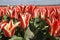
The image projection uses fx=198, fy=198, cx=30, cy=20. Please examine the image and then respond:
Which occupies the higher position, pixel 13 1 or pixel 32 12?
Result: pixel 32 12

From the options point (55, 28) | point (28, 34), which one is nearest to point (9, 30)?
point (28, 34)

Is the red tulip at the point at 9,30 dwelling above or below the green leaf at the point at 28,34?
above

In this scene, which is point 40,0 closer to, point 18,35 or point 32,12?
point 32,12

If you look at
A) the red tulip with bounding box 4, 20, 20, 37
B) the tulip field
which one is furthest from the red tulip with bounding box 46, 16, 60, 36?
the red tulip with bounding box 4, 20, 20, 37

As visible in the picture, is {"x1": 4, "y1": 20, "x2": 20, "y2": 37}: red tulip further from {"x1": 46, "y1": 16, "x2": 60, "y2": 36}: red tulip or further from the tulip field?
{"x1": 46, "y1": 16, "x2": 60, "y2": 36}: red tulip

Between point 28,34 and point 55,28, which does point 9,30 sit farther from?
point 55,28

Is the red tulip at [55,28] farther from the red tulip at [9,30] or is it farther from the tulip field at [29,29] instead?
the red tulip at [9,30]

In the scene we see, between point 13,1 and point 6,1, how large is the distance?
4.9 inches

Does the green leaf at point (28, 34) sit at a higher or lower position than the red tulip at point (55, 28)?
lower

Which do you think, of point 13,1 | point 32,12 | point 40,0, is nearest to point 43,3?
point 40,0

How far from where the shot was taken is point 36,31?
3.00ft

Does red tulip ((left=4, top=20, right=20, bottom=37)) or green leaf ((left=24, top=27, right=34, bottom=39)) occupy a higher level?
red tulip ((left=4, top=20, right=20, bottom=37))

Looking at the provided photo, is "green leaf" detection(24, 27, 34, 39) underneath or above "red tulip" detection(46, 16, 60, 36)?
underneath

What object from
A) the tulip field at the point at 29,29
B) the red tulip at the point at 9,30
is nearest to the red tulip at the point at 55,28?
the tulip field at the point at 29,29
